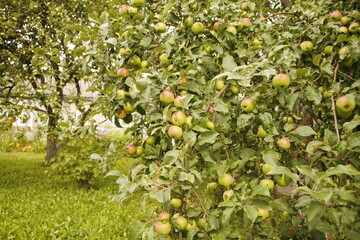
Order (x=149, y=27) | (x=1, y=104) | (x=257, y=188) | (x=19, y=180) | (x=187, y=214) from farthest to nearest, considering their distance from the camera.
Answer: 1. (x=19, y=180)
2. (x=1, y=104)
3. (x=149, y=27)
4. (x=187, y=214)
5. (x=257, y=188)

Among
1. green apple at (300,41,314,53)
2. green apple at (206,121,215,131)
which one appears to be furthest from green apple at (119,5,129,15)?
green apple at (300,41,314,53)

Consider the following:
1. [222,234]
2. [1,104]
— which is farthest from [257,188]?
[1,104]

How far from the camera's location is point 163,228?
1407mm

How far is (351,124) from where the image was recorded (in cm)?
141

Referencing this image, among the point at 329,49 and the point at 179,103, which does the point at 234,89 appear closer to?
the point at 179,103

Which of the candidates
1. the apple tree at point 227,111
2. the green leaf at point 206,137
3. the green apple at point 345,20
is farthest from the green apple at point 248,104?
the green apple at point 345,20

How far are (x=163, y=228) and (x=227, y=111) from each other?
1.95 feet

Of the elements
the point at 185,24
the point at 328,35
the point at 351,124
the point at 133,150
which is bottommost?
the point at 133,150

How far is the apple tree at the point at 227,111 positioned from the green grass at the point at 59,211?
134 cm

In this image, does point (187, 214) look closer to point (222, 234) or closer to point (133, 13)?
point (222, 234)

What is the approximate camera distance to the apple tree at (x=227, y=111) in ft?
4.49

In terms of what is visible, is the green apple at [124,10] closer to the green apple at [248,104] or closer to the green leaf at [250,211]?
the green apple at [248,104]

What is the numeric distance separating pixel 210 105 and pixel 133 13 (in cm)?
77

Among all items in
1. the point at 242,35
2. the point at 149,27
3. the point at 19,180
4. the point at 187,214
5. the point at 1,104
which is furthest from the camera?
the point at 19,180
